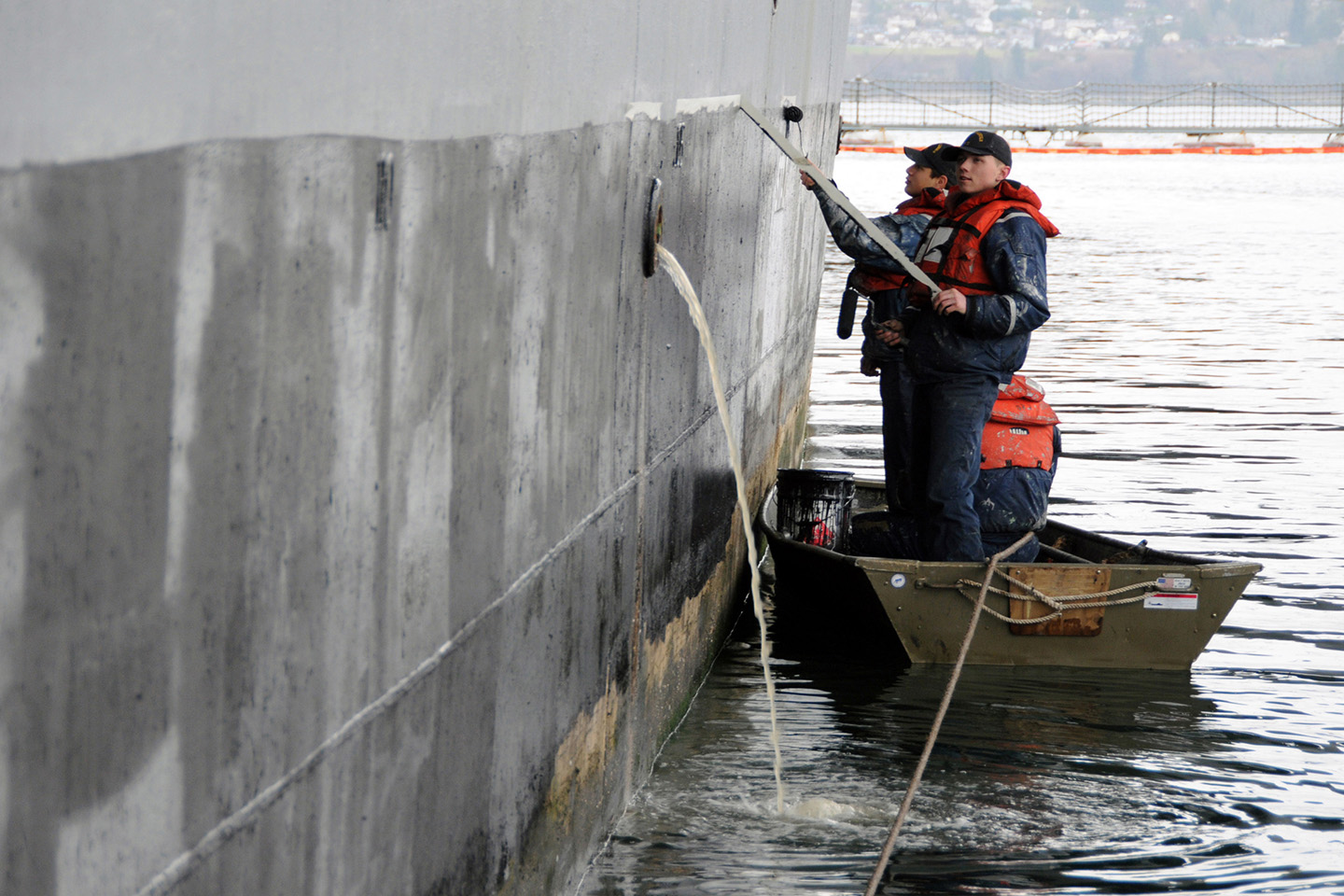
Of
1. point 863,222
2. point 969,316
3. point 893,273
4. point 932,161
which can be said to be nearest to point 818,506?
point 893,273

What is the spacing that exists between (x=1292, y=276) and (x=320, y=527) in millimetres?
24683

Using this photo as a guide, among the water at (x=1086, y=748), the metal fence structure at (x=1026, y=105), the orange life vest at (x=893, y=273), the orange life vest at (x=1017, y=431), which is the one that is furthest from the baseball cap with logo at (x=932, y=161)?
the metal fence structure at (x=1026, y=105)

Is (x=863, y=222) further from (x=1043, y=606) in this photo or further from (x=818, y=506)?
(x=1043, y=606)

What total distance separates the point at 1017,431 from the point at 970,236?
1130 mm

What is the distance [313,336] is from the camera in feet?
7.41

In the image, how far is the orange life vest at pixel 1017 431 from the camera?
7.13 m

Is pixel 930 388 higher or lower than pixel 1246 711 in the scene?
higher

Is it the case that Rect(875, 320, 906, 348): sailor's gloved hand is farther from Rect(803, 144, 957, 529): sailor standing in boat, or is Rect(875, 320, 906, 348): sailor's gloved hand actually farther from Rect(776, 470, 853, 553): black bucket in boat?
Rect(776, 470, 853, 553): black bucket in boat

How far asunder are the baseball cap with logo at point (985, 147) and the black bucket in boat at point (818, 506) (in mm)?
1842

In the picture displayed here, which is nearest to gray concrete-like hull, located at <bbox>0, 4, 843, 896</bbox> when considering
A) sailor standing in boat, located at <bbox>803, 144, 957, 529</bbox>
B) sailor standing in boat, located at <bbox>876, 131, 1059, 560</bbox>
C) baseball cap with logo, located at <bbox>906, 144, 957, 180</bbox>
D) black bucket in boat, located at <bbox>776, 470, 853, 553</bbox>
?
A: sailor standing in boat, located at <bbox>876, 131, 1059, 560</bbox>

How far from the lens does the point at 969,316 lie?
6.34 m

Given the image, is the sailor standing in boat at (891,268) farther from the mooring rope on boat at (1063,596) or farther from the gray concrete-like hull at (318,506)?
the gray concrete-like hull at (318,506)

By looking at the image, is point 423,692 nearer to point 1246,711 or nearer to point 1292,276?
point 1246,711

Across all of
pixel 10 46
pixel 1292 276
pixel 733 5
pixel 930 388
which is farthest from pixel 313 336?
pixel 1292 276
